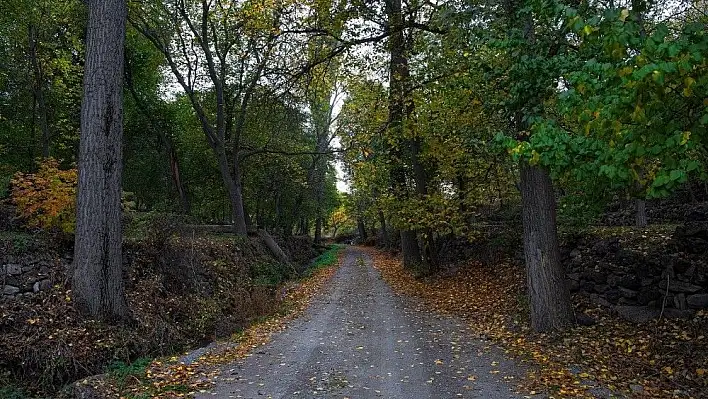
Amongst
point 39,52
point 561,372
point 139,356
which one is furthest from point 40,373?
point 39,52

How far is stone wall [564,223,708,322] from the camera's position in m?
6.50

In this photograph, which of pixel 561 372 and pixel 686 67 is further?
pixel 561 372

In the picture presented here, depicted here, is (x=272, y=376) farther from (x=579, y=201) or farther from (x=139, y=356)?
(x=579, y=201)

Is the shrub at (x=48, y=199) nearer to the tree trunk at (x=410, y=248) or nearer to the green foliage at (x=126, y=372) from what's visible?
the green foliage at (x=126, y=372)

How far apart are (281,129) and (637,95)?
747 inches

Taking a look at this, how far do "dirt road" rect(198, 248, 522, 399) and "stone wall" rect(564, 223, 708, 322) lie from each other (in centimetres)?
243

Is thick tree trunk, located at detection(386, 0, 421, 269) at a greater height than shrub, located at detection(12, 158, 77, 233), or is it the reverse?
thick tree trunk, located at detection(386, 0, 421, 269)

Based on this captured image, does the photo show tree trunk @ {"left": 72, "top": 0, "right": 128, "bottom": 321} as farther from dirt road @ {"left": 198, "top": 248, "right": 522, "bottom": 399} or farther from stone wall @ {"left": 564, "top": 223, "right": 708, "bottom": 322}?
stone wall @ {"left": 564, "top": 223, "right": 708, "bottom": 322}

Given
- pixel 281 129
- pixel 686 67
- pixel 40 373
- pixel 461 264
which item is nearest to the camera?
pixel 686 67

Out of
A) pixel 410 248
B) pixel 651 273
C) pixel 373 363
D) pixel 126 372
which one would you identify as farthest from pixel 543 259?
pixel 410 248

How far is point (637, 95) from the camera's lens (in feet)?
10.4

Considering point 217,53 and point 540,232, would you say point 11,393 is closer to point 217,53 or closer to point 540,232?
point 540,232

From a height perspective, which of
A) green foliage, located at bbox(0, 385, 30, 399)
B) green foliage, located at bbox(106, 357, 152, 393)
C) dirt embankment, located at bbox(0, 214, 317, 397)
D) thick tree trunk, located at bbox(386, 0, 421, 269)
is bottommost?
green foliage, located at bbox(0, 385, 30, 399)

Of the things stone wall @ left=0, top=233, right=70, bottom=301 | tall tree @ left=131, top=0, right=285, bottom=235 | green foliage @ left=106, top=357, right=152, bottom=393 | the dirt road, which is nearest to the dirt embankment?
stone wall @ left=0, top=233, right=70, bottom=301
